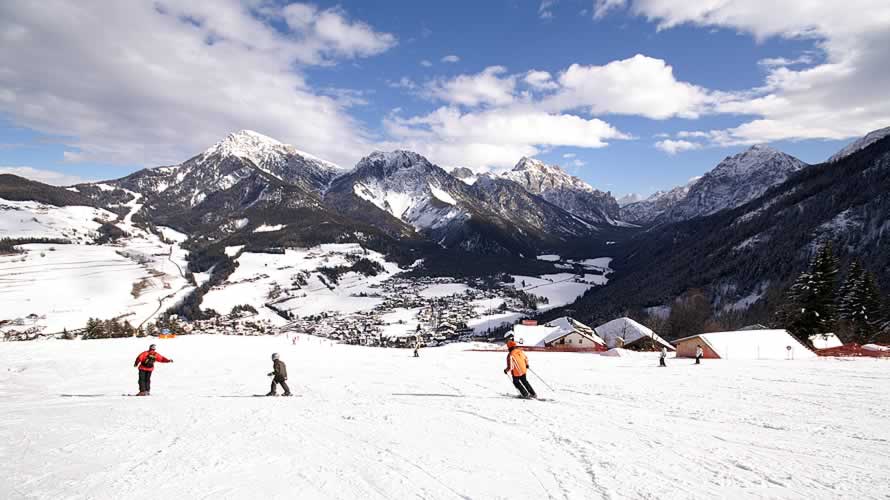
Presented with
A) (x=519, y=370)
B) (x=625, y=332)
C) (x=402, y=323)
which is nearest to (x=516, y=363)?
(x=519, y=370)

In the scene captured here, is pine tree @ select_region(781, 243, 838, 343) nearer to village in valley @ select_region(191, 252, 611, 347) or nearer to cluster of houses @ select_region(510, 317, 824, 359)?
cluster of houses @ select_region(510, 317, 824, 359)

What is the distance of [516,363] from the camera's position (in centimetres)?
1462

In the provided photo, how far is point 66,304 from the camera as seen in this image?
443 ft

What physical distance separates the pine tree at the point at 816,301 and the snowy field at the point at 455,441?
123 ft

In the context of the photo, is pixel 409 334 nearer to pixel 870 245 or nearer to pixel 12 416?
pixel 12 416

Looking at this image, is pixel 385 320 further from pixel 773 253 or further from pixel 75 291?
pixel 773 253

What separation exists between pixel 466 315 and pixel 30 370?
148 m

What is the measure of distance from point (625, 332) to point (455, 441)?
68537mm

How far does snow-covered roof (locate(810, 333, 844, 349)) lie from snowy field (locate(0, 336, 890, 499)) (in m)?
36.0

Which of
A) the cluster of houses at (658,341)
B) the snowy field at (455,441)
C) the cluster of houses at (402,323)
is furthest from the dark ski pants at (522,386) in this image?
the cluster of houses at (402,323)

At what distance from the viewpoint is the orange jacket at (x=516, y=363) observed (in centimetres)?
1452

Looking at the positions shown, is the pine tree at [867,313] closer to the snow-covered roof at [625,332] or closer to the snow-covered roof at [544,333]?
the snow-covered roof at [625,332]

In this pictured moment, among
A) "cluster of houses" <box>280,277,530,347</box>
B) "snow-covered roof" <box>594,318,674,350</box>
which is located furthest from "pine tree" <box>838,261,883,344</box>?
"cluster of houses" <box>280,277,530,347</box>

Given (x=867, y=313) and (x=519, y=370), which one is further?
(x=867, y=313)
